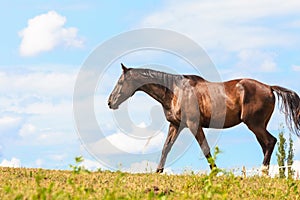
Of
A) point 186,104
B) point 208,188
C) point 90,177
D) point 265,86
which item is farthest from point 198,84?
point 208,188

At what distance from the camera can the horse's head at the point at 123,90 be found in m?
13.9

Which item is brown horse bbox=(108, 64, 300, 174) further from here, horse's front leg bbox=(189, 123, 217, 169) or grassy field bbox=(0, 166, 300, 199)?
grassy field bbox=(0, 166, 300, 199)

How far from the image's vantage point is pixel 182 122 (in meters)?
13.6

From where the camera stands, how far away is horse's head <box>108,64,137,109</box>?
13.9 m

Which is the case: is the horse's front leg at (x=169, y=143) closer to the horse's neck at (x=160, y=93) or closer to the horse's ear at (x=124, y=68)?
the horse's neck at (x=160, y=93)

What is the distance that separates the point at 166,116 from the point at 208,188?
25.0 feet

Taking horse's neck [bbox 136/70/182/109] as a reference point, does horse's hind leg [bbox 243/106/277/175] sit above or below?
below

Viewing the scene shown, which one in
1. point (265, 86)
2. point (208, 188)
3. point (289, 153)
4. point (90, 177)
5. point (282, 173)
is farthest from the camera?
point (289, 153)

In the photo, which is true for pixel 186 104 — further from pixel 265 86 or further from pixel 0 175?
pixel 0 175

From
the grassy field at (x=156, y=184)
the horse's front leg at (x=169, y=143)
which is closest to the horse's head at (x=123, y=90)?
the horse's front leg at (x=169, y=143)

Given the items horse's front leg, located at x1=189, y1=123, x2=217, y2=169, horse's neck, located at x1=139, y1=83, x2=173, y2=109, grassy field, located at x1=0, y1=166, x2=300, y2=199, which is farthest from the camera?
horse's neck, located at x1=139, y1=83, x2=173, y2=109

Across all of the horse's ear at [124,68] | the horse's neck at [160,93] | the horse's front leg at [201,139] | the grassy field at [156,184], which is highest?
the horse's ear at [124,68]

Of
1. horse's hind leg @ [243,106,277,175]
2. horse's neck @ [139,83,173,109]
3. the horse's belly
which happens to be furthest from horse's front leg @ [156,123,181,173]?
horse's hind leg @ [243,106,277,175]

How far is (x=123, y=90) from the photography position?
45.7ft
